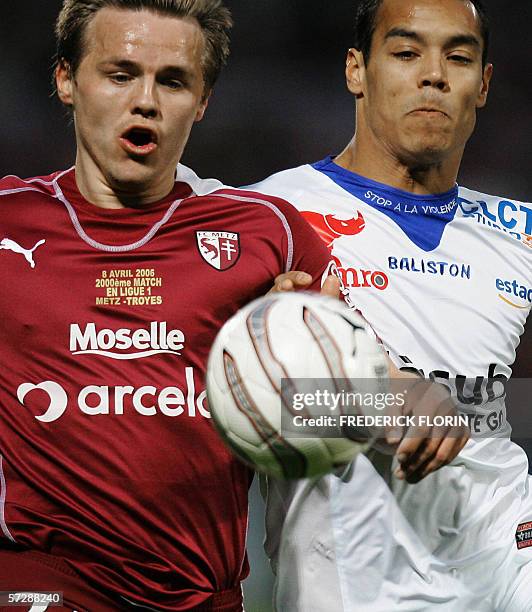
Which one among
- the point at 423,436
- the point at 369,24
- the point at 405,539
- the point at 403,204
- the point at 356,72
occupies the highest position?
the point at 369,24

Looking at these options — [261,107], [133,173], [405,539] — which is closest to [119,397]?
[133,173]

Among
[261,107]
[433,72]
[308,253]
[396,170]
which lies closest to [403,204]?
[396,170]

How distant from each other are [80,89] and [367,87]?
1.12 metres

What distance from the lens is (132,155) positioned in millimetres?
2869

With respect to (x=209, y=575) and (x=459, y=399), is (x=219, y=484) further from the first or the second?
(x=459, y=399)

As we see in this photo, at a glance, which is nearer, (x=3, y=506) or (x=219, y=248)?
(x=3, y=506)

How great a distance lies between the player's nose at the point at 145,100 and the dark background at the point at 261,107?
1.84m

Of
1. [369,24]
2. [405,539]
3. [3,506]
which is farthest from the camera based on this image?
[369,24]

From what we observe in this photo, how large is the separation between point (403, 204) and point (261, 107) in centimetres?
136

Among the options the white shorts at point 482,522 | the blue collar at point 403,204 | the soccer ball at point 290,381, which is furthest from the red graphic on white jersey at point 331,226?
the soccer ball at point 290,381

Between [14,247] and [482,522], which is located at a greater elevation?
[14,247]

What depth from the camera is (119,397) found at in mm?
2740

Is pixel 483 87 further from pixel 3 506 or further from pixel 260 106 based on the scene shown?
pixel 3 506

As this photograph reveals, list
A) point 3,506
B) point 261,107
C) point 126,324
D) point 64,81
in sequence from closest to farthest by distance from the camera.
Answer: point 3,506 → point 126,324 → point 64,81 → point 261,107
